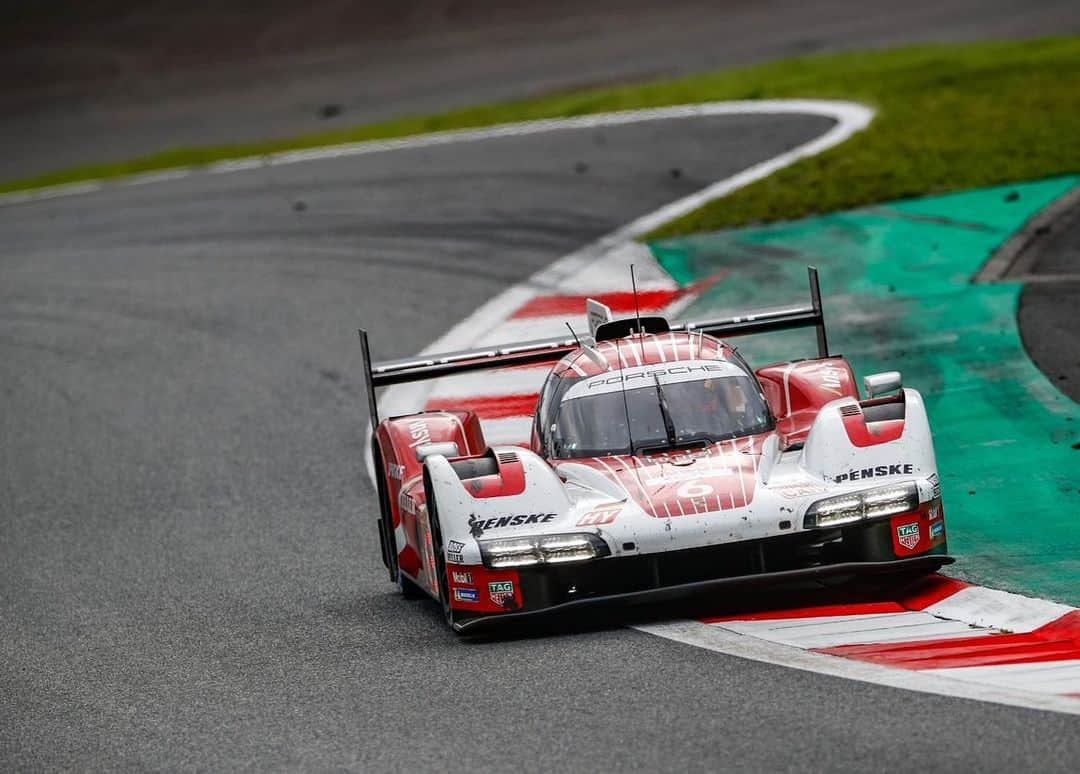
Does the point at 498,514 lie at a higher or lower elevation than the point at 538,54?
lower

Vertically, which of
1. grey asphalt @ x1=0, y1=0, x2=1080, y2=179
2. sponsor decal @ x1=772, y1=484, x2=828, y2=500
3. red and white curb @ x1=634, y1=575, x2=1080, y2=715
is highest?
grey asphalt @ x1=0, y1=0, x2=1080, y2=179

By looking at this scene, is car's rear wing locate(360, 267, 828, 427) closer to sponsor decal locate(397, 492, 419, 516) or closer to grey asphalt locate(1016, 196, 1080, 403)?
sponsor decal locate(397, 492, 419, 516)

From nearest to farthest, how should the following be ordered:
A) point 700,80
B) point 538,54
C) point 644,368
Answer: point 644,368 < point 700,80 < point 538,54

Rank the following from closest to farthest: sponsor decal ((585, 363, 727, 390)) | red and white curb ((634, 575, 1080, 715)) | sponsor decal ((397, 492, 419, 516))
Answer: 1. red and white curb ((634, 575, 1080, 715))
2. sponsor decal ((397, 492, 419, 516))
3. sponsor decal ((585, 363, 727, 390))

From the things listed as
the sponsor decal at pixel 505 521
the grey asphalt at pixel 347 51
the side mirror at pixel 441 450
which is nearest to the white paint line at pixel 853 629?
the sponsor decal at pixel 505 521

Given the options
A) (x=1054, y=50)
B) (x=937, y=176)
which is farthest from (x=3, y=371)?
(x=1054, y=50)

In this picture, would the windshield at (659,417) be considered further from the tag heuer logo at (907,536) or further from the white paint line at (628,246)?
the white paint line at (628,246)

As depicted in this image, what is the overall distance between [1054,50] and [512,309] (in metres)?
11.2

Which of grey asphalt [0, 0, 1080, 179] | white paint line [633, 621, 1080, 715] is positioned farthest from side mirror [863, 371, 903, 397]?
grey asphalt [0, 0, 1080, 179]

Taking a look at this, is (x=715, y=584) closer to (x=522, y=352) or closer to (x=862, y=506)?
(x=862, y=506)

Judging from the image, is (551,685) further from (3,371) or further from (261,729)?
(3,371)

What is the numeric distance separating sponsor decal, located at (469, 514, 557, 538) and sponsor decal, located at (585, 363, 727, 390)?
1.39m

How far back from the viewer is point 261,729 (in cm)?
723

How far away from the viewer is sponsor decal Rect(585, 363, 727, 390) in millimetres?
9500
